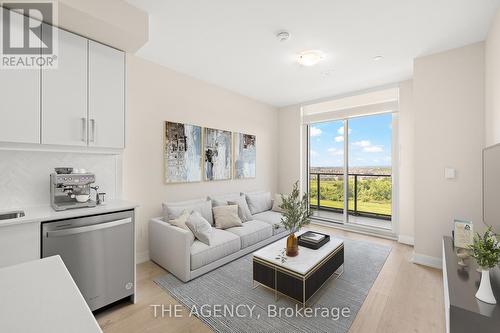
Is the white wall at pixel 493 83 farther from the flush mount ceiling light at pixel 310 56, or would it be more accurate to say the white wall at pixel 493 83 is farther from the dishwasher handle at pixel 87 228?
the dishwasher handle at pixel 87 228

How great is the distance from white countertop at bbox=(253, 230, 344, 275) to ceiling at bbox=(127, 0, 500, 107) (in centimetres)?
244

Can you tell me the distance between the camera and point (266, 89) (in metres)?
4.35

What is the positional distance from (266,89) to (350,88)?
163 cm

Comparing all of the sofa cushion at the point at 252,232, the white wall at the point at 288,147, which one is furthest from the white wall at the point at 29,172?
the white wall at the point at 288,147

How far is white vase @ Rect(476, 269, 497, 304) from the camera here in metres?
1.48

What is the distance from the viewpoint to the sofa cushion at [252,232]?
10.6 ft

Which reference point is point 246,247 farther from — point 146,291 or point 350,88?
point 350,88

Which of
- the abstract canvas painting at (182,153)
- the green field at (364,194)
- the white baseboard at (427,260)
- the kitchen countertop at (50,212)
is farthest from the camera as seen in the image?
the green field at (364,194)

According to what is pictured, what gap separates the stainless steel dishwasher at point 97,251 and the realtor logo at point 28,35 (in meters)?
1.34

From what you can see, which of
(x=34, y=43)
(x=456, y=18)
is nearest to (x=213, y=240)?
(x=34, y=43)

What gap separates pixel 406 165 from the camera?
3836mm

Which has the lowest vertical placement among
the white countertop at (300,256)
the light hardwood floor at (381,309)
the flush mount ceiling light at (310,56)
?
the light hardwood floor at (381,309)

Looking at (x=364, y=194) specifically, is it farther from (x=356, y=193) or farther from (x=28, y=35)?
(x=28, y=35)

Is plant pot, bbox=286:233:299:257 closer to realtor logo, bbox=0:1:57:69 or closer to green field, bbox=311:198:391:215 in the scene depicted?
realtor logo, bbox=0:1:57:69
